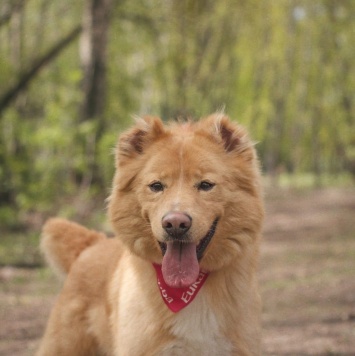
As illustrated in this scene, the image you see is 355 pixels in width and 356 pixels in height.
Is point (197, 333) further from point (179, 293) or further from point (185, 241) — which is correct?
point (185, 241)

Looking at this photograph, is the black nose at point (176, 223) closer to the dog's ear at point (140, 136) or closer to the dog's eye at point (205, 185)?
the dog's eye at point (205, 185)

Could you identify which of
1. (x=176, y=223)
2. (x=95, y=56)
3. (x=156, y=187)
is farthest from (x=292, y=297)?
(x=95, y=56)

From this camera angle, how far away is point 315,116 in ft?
144

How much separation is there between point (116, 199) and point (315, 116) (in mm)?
40125

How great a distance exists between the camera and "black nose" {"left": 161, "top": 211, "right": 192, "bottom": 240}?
4.37 m

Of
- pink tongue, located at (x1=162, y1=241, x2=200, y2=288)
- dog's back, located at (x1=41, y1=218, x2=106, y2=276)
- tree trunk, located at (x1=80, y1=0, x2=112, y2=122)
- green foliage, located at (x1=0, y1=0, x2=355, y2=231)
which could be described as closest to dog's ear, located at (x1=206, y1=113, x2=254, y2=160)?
pink tongue, located at (x1=162, y1=241, x2=200, y2=288)

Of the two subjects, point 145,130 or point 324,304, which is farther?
point 324,304

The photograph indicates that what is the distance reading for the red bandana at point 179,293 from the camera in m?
4.61

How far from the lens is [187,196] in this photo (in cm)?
454

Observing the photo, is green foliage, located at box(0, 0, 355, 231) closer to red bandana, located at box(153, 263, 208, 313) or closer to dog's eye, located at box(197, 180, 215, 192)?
dog's eye, located at box(197, 180, 215, 192)

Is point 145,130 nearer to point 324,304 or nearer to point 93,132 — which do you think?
point 324,304

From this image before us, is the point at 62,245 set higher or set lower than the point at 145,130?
lower

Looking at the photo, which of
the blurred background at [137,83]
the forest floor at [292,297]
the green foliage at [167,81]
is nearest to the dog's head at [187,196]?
the green foliage at [167,81]

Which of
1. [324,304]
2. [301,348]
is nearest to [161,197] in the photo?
[301,348]
